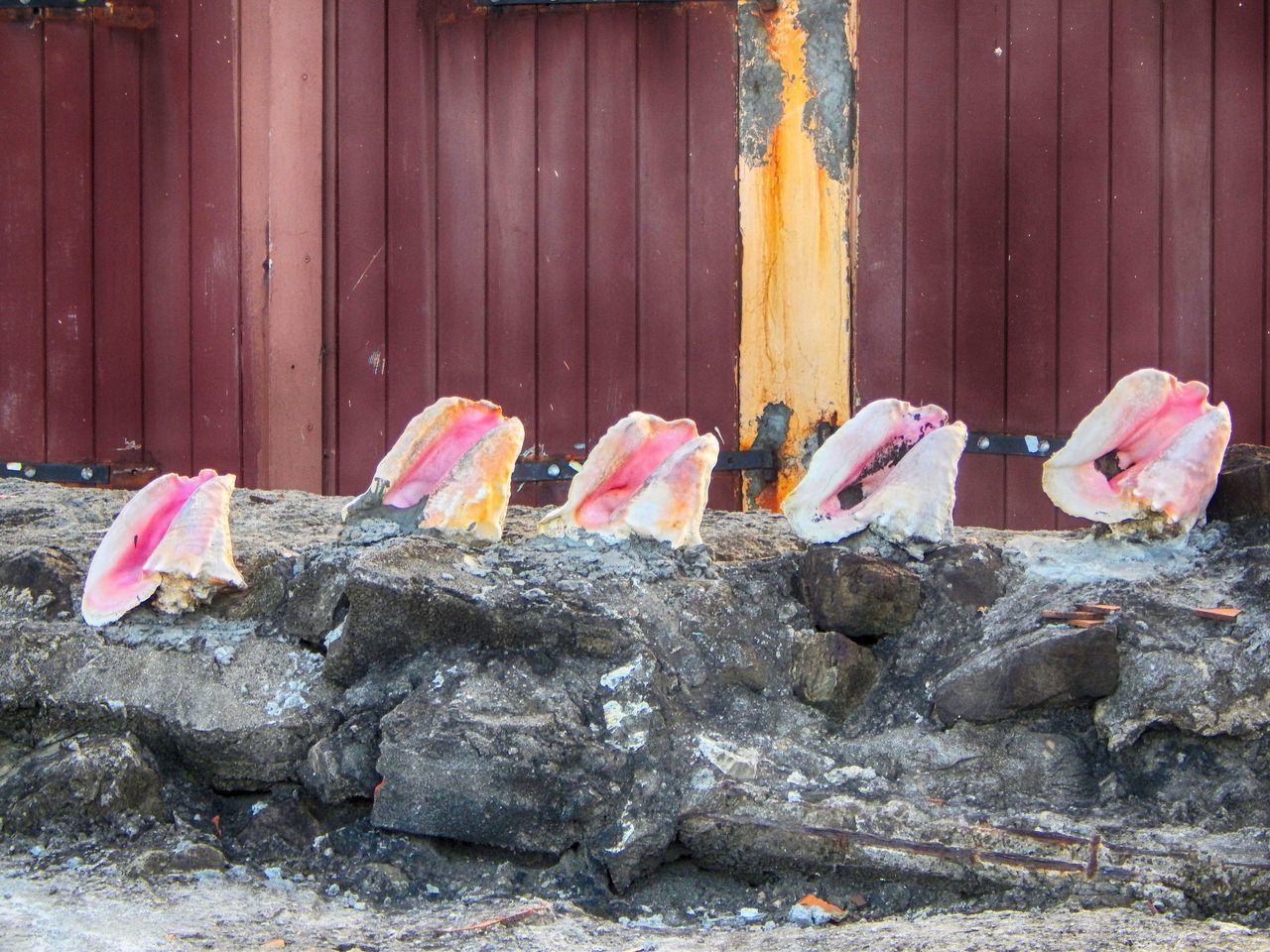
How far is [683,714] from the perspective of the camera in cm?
248

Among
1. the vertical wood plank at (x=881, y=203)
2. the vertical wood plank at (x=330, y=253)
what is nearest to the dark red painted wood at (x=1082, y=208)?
the vertical wood plank at (x=881, y=203)

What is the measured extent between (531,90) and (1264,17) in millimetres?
1936

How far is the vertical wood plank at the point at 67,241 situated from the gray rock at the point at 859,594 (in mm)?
2515

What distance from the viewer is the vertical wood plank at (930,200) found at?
4062 millimetres

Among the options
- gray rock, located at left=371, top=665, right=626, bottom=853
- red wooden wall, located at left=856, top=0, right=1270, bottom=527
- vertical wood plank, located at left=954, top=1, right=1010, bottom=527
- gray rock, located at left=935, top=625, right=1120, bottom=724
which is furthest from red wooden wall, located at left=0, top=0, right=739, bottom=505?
gray rock, located at left=371, top=665, right=626, bottom=853

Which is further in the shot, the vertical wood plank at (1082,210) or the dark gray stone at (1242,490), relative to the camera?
the vertical wood plank at (1082,210)

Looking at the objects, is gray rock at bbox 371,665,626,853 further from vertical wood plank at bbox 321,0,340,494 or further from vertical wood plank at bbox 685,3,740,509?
vertical wood plank at bbox 321,0,340,494

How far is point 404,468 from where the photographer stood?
2.88 meters

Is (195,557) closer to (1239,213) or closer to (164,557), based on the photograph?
(164,557)

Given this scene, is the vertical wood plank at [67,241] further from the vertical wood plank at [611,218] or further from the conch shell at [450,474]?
the conch shell at [450,474]

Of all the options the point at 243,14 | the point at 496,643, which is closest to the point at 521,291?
the point at 243,14

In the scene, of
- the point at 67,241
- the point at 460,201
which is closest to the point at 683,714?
the point at 460,201

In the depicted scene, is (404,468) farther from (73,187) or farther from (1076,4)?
(1076,4)

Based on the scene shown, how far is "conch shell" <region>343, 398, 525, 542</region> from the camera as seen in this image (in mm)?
2779
